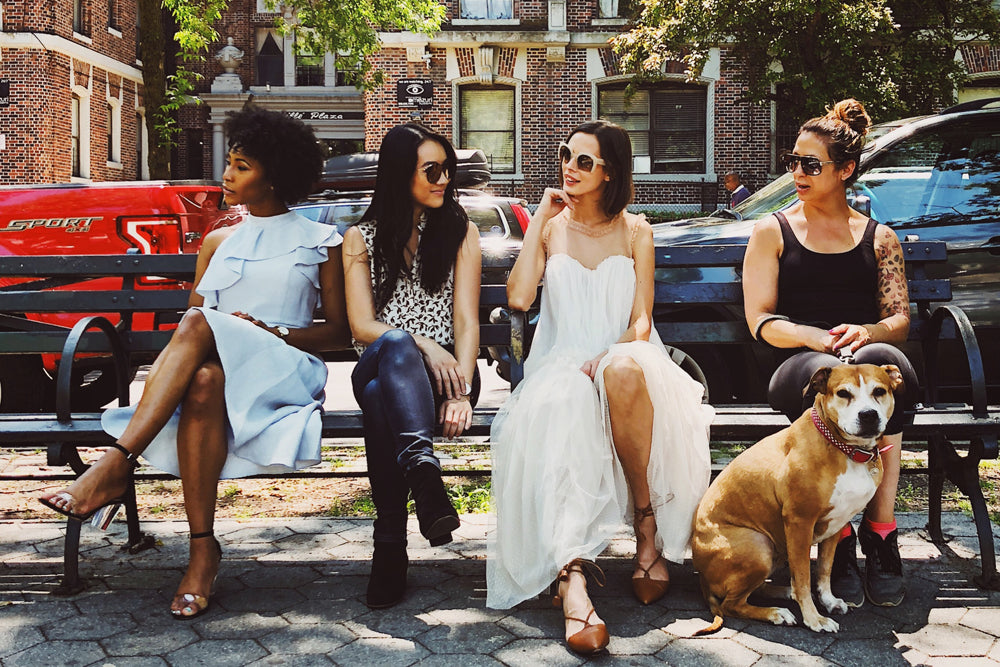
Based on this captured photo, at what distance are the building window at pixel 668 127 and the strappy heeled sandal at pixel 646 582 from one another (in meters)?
20.1

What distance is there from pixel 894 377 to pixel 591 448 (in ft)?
3.15

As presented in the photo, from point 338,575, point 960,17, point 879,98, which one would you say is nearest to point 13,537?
point 338,575

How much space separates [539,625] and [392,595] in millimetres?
518

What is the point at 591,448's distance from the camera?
3176 mm

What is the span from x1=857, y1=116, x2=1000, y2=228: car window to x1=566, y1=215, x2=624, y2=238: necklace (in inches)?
109

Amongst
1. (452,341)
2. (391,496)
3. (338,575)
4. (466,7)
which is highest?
(466,7)

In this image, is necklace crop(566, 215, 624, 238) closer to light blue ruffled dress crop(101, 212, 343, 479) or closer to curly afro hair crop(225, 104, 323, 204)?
light blue ruffled dress crop(101, 212, 343, 479)

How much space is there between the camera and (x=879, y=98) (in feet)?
48.6

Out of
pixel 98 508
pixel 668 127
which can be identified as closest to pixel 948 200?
pixel 98 508

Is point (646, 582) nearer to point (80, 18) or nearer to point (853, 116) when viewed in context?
point (853, 116)

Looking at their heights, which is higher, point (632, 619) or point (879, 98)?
point (879, 98)

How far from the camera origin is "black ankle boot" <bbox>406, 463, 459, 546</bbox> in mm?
2984

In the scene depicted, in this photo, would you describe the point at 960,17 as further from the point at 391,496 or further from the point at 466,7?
the point at 391,496

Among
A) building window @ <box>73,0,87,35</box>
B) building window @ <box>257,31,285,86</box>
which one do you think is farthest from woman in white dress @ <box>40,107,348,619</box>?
building window @ <box>257,31,285,86</box>
